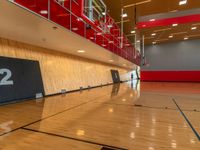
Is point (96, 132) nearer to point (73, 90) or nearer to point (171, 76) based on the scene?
point (73, 90)

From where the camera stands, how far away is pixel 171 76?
18000mm

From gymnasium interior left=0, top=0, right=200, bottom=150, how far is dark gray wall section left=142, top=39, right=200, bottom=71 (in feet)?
24.2

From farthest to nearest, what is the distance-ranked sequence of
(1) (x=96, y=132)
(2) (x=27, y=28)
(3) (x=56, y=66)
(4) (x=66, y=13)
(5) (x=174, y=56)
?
(5) (x=174, y=56), (3) (x=56, y=66), (4) (x=66, y=13), (2) (x=27, y=28), (1) (x=96, y=132)

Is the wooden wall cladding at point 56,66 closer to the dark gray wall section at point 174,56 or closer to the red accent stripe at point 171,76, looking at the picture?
the red accent stripe at point 171,76

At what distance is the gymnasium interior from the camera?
6.86 ft

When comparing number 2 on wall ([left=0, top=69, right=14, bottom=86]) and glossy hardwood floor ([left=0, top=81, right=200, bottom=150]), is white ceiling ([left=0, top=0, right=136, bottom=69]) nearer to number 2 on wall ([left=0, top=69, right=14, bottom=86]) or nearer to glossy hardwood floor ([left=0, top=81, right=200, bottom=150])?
number 2 on wall ([left=0, top=69, right=14, bottom=86])

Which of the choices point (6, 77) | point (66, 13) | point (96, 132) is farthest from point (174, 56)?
point (96, 132)

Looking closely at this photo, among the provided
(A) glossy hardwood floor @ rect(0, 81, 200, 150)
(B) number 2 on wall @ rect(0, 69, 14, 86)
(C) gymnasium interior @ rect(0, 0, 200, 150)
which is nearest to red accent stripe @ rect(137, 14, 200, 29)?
(C) gymnasium interior @ rect(0, 0, 200, 150)

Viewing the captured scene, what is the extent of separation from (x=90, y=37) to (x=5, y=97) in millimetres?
3390

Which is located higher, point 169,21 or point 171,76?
point 169,21

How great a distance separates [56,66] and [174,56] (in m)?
15.2

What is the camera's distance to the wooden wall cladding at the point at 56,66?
5.15 m

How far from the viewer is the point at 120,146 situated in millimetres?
1861

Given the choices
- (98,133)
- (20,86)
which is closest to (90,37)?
(20,86)
